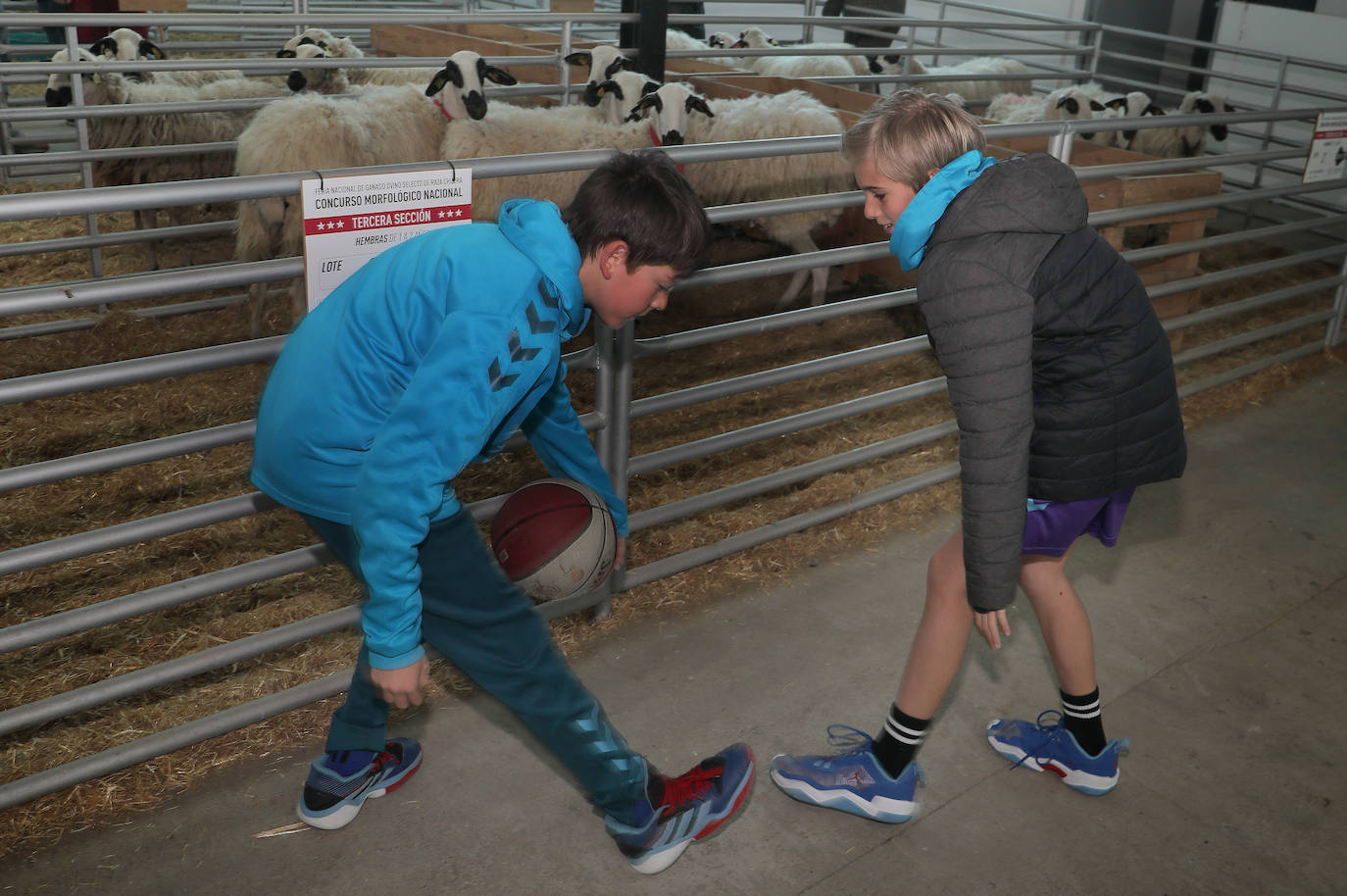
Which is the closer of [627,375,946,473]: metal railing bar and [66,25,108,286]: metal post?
[627,375,946,473]: metal railing bar

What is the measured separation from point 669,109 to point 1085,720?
4669 mm

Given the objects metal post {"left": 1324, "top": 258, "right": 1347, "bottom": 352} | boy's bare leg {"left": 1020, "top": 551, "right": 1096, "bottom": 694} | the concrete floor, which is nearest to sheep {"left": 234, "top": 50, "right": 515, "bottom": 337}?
the concrete floor

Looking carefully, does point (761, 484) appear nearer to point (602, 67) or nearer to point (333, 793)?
point (333, 793)

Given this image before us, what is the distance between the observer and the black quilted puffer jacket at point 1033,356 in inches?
72.6

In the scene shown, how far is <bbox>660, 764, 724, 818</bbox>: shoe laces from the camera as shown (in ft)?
7.32

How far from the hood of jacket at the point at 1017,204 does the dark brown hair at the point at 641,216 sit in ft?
1.52

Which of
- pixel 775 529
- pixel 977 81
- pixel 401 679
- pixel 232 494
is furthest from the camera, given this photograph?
pixel 977 81

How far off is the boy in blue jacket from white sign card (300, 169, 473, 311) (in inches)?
14.9

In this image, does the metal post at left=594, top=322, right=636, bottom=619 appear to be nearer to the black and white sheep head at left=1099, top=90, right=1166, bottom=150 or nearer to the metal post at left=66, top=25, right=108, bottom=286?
the metal post at left=66, top=25, right=108, bottom=286

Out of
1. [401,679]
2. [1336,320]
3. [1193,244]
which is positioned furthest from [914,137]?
[1336,320]

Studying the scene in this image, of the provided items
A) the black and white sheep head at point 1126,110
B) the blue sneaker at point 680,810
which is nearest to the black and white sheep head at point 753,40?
the black and white sheep head at point 1126,110

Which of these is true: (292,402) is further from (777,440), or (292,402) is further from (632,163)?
(777,440)

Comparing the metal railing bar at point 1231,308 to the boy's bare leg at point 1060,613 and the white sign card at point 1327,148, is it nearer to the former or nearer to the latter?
the white sign card at point 1327,148

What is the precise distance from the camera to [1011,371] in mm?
1837
